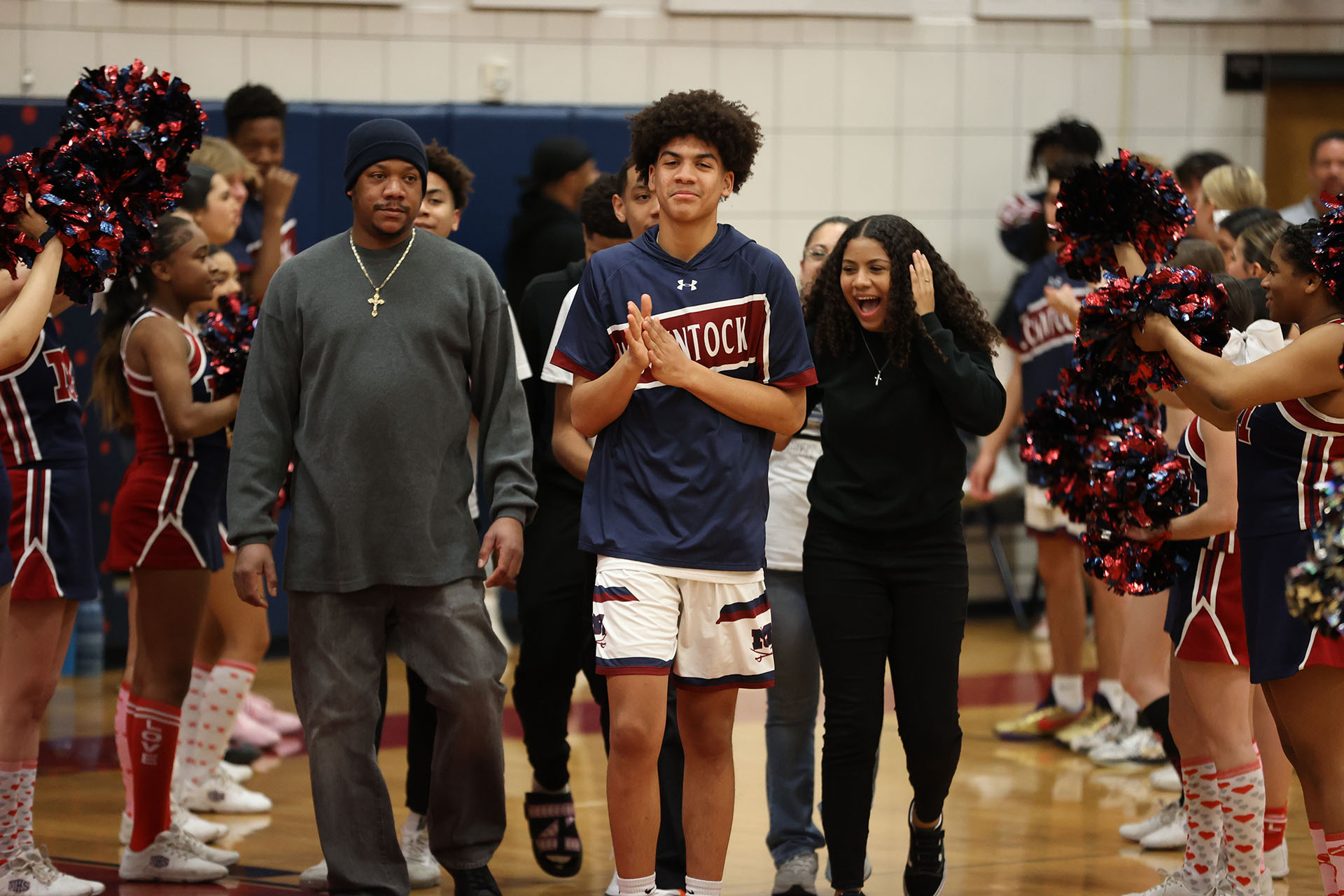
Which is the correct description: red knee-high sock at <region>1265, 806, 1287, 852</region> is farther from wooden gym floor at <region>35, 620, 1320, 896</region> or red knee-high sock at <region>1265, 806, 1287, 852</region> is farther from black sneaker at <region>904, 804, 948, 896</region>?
black sneaker at <region>904, 804, 948, 896</region>

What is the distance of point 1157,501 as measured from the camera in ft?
13.5

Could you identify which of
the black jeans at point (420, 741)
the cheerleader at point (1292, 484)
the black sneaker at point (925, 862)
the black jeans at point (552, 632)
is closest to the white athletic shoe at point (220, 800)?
the black jeans at point (420, 741)

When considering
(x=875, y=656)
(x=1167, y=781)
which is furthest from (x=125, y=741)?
(x=1167, y=781)

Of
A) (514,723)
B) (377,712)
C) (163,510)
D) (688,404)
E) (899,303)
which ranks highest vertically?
(899,303)

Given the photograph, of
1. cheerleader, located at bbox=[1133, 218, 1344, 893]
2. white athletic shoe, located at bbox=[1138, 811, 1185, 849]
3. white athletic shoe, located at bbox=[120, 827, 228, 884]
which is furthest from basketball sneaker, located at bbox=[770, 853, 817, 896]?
white athletic shoe, located at bbox=[120, 827, 228, 884]

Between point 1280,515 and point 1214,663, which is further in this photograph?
point 1214,663

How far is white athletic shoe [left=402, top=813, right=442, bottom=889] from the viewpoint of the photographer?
4.55 meters

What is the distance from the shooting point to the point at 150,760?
4441 millimetres

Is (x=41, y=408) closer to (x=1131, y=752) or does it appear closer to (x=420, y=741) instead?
(x=420, y=741)

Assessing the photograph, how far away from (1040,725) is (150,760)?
359 cm

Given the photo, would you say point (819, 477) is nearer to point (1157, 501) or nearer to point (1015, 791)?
point (1157, 501)

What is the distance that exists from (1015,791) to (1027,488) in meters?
1.53

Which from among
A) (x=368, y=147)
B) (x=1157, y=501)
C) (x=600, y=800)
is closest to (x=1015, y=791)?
(x=600, y=800)

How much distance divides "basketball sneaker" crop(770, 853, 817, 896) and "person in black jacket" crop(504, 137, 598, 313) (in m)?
3.43
